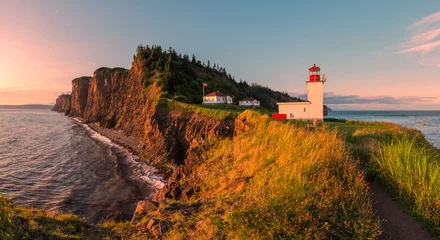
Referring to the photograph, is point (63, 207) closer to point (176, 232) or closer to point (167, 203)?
point (167, 203)

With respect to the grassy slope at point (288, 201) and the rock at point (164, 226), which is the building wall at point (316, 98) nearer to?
the grassy slope at point (288, 201)

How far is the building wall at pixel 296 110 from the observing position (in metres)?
28.1

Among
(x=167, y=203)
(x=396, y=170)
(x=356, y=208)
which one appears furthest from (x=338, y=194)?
(x=167, y=203)

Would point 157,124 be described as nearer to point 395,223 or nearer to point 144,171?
point 144,171

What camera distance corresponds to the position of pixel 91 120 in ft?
250

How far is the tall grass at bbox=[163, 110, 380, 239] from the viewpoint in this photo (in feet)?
15.0

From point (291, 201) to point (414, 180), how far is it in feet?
12.9

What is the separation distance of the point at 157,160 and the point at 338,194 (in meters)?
20.4

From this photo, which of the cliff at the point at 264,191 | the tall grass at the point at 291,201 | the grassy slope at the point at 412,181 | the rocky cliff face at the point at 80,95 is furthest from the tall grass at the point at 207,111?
the rocky cliff face at the point at 80,95

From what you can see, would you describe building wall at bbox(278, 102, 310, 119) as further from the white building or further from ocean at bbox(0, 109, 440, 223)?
ocean at bbox(0, 109, 440, 223)

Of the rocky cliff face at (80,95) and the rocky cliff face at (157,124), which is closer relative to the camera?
the rocky cliff face at (157,124)

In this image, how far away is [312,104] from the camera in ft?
91.0

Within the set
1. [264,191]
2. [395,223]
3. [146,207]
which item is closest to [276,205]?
[264,191]

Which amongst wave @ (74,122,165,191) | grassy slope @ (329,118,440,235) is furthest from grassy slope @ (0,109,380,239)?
wave @ (74,122,165,191)
